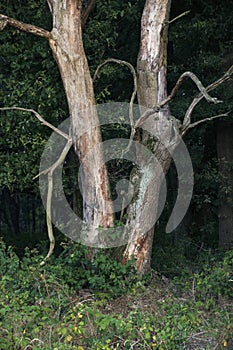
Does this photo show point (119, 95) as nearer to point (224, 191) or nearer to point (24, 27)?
point (224, 191)

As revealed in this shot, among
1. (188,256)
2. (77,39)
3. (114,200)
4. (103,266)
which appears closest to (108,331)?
(103,266)

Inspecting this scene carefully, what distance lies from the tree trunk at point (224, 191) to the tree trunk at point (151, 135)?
10.1 ft

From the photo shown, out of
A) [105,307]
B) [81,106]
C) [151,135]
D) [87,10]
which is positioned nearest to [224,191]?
[151,135]

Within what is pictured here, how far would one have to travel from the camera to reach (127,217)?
9656 millimetres

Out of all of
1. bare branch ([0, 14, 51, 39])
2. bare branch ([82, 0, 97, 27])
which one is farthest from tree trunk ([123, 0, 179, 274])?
bare branch ([0, 14, 51, 39])

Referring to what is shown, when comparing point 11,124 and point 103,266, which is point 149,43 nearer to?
point 11,124

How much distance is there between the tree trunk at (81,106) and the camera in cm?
950

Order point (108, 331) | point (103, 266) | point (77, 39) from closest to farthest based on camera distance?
1. point (108, 331)
2. point (103, 266)
3. point (77, 39)

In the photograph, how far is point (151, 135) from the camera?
9.77 meters

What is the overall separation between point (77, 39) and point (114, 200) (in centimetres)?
271

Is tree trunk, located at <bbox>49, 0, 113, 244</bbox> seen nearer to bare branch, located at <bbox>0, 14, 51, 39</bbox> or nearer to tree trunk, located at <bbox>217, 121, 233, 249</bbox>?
bare branch, located at <bbox>0, 14, 51, 39</bbox>

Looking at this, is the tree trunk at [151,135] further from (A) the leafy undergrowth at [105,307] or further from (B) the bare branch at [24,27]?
(B) the bare branch at [24,27]

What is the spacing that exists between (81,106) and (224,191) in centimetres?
419

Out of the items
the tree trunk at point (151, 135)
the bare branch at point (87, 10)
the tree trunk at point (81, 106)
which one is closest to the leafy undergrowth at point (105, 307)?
the tree trunk at point (151, 135)
